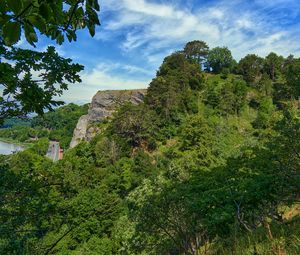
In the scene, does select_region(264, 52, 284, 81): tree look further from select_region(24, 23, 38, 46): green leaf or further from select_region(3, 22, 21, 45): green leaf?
select_region(3, 22, 21, 45): green leaf

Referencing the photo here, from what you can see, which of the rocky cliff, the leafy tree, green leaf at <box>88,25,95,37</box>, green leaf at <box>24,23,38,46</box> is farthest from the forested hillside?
the rocky cliff

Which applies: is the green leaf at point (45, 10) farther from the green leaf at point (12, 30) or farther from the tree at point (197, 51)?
the tree at point (197, 51)

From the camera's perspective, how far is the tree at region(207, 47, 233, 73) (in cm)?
7761

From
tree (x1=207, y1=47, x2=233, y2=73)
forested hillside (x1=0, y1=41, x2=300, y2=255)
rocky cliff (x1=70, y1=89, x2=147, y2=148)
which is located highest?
tree (x1=207, y1=47, x2=233, y2=73)

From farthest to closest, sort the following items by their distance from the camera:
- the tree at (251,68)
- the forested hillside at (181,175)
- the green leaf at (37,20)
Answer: the tree at (251,68) → the forested hillside at (181,175) → the green leaf at (37,20)

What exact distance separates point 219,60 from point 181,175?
193 ft

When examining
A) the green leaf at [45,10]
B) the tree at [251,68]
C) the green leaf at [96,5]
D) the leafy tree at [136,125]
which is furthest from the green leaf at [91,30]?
the tree at [251,68]

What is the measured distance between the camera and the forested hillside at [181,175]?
22.2 feet

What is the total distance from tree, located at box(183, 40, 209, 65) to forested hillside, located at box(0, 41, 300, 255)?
0.77 ft

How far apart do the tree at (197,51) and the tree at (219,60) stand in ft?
5.20

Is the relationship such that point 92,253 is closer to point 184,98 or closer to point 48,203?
point 48,203

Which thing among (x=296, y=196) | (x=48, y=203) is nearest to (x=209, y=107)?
(x=296, y=196)

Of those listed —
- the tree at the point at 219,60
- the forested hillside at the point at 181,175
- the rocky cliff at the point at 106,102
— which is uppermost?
the tree at the point at 219,60

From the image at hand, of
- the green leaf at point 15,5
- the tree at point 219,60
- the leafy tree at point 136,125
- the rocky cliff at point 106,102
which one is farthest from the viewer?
the tree at point 219,60
